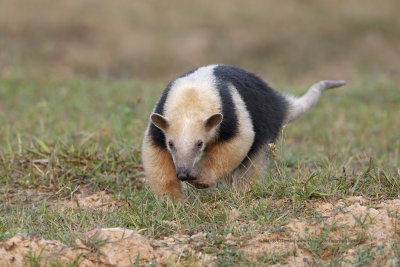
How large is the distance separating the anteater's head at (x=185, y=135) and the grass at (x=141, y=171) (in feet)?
0.98

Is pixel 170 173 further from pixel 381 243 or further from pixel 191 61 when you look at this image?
pixel 191 61

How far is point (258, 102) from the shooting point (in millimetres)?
5922

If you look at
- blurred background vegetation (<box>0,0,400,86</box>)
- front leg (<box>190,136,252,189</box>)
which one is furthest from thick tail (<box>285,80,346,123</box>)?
blurred background vegetation (<box>0,0,400,86</box>)

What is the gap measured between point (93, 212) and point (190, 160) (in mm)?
920

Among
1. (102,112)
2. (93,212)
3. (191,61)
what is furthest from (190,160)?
(191,61)

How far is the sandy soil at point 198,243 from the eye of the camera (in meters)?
3.98

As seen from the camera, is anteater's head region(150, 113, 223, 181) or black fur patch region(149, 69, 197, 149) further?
black fur patch region(149, 69, 197, 149)

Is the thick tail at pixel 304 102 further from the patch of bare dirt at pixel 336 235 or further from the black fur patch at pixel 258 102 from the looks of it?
the patch of bare dirt at pixel 336 235

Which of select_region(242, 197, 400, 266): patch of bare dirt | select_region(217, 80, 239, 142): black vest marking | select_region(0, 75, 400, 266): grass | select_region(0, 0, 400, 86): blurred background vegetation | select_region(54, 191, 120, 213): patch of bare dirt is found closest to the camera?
select_region(242, 197, 400, 266): patch of bare dirt

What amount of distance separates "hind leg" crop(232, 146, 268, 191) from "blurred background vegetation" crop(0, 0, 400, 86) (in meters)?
7.76

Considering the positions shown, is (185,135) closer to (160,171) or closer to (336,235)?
(160,171)

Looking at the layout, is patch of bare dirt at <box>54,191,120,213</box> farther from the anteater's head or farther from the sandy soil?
the sandy soil

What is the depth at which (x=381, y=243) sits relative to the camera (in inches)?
163

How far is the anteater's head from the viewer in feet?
16.3
